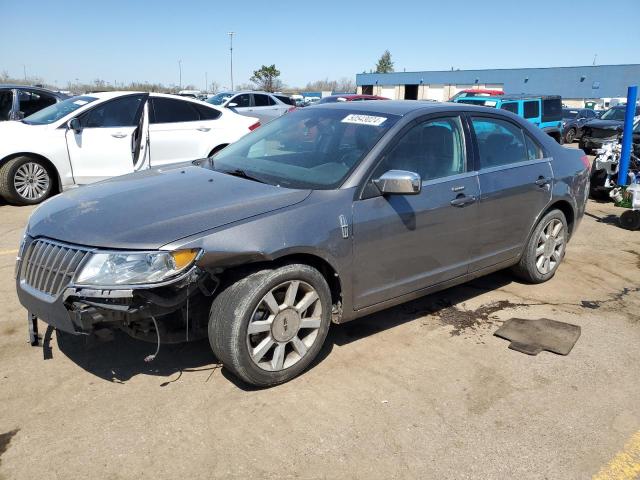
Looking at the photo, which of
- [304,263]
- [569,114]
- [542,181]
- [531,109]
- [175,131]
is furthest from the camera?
[569,114]

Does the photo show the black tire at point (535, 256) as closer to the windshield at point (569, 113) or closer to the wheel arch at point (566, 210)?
the wheel arch at point (566, 210)

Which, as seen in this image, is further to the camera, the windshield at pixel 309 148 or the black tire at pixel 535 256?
the black tire at pixel 535 256

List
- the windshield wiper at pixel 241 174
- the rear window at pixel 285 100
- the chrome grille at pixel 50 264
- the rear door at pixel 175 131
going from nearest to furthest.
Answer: the chrome grille at pixel 50 264
the windshield wiper at pixel 241 174
the rear door at pixel 175 131
the rear window at pixel 285 100

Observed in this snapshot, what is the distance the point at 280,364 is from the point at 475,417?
117cm

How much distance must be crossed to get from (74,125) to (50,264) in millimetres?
5530

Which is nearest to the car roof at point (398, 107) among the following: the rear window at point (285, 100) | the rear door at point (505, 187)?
the rear door at point (505, 187)

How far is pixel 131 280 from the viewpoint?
112 inches

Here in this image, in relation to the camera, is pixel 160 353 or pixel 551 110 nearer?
pixel 160 353

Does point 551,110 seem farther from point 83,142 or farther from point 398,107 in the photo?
point 398,107

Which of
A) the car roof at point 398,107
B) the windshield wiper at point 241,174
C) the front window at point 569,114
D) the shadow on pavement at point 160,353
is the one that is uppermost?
the front window at point 569,114

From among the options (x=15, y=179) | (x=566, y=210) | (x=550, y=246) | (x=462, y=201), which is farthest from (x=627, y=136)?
(x=15, y=179)

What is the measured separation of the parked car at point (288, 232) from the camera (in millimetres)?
2908

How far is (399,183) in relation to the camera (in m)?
3.44

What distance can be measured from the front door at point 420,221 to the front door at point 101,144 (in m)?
5.20
